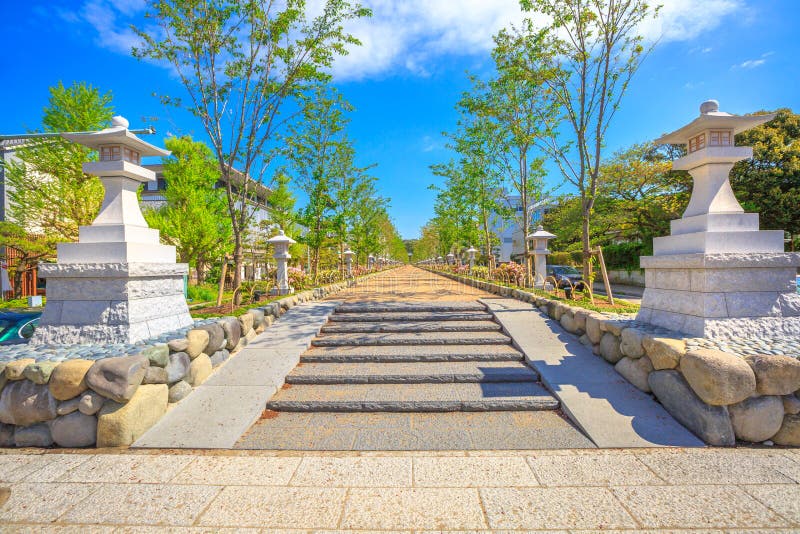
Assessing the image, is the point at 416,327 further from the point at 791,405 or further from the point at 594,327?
the point at 791,405

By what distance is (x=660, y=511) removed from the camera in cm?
248

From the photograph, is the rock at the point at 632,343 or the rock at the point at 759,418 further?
the rock at the point at 632,343

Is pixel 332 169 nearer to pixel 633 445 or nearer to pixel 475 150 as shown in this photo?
pixel 475 150

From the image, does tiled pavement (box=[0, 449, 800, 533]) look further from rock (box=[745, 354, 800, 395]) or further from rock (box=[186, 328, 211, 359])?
rock (box=[186, 328, 211, 359])

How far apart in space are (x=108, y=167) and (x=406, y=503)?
5.40 meters

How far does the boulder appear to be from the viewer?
139 inches

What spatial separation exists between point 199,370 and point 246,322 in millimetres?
1440

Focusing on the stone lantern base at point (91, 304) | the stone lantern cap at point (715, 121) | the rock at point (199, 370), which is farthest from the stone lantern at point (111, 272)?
the stone lantern cap at point (715, 121)

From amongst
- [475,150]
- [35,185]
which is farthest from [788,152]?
[35,185]

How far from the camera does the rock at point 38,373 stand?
3.46 meters

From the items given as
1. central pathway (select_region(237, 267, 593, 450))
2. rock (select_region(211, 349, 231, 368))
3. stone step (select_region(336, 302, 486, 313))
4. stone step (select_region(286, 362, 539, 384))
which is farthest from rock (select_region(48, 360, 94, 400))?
stone step (select_region(336, 302, 486, 313))

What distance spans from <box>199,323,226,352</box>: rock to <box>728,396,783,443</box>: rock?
618 centimetres

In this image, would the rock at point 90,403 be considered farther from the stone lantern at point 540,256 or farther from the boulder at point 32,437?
the stone lantern at point 540,256

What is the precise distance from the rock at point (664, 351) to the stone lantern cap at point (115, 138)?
23.2 feet
